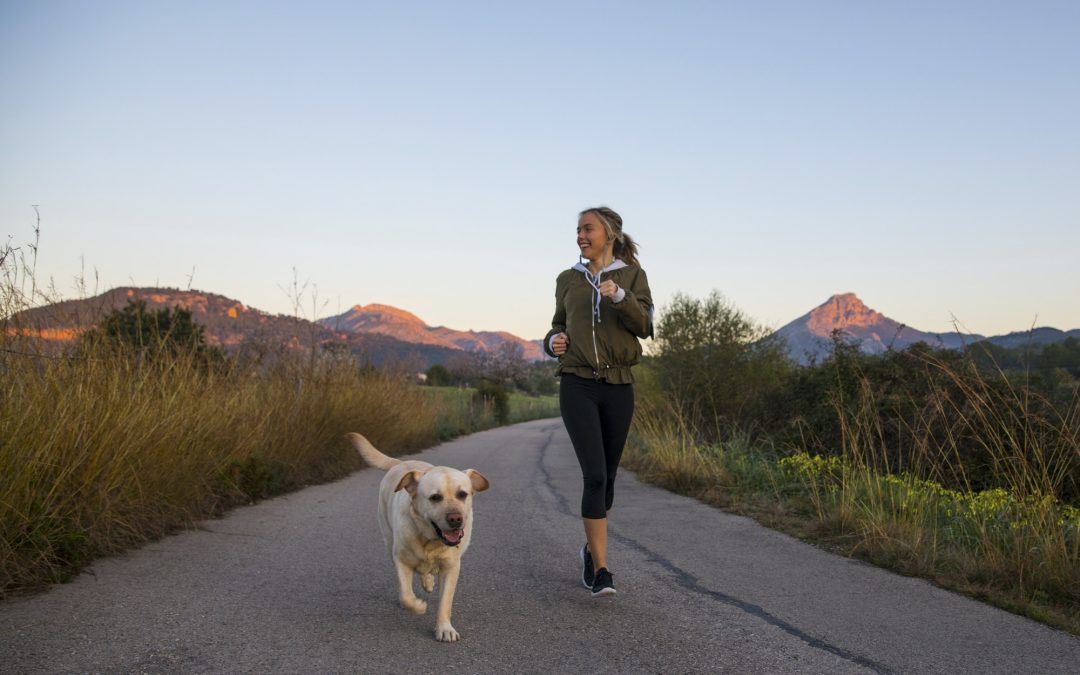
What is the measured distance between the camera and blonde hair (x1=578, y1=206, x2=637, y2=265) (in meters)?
5.06

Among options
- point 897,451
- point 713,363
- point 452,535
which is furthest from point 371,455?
point 713,363

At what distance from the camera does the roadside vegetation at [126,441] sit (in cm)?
477

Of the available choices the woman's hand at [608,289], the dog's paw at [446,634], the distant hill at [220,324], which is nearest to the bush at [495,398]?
the distant hill at [220,324]

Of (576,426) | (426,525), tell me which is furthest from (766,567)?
(426,525)

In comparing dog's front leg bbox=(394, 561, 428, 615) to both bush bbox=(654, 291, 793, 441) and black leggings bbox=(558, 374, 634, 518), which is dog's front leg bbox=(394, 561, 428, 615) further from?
bush bbox=(654, 291, 793, 441)

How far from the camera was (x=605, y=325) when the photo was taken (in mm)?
4895

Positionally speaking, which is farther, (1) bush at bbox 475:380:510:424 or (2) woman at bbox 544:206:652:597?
(1) bush at bbox 475:380:510:424

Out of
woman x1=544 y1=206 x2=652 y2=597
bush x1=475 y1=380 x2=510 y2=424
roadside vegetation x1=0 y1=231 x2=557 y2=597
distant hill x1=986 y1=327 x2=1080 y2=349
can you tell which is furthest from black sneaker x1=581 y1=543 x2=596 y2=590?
bush x1=475 y1=380 x2=510 y2=424

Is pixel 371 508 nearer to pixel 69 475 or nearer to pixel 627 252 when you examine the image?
pixel 69 475

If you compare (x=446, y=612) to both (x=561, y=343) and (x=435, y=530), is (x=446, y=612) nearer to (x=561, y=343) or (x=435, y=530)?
(x=435, y=530)

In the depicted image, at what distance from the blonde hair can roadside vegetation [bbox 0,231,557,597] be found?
12.8 ft

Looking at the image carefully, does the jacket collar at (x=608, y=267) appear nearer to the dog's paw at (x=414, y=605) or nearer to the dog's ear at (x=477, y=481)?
the dog's ear at (x=477, y=481)

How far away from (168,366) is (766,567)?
19.6 feet

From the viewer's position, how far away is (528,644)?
12.7 ft
